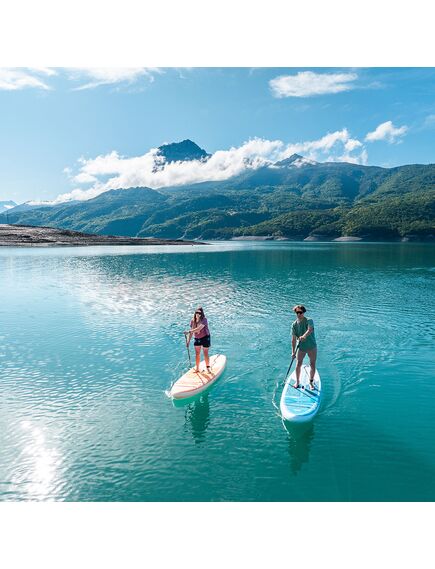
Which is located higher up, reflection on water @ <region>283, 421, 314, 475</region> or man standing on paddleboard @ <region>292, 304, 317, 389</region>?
man standing on paddleboard @ <region>292, 304, 317, 389</region>

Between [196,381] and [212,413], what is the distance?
96.1 inches

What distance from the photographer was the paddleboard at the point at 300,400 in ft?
51.2

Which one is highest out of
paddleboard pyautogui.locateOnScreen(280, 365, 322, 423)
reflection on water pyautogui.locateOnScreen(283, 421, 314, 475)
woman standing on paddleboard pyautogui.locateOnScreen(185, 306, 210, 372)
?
woman standing on paddleboard pyautogui.locateOnScreen(185, 306, 210, 372)

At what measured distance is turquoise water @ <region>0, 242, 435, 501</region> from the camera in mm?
12188

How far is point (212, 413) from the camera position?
662 inches

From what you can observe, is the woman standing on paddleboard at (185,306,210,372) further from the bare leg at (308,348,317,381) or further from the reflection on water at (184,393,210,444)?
the bare leg at (308,348,317,381)

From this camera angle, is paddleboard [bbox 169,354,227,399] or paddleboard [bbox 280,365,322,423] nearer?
paddleboard [bbox 280,365,322,423]

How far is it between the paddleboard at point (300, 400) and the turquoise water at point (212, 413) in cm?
54

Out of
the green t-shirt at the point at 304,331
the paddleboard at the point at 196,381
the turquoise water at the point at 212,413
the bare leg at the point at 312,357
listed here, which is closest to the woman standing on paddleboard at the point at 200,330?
the paddleboard at the point at 196,381

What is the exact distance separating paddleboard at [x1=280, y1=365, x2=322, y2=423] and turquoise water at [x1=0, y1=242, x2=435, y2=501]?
0.54 metres

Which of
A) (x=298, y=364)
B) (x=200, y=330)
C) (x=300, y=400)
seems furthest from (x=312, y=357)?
(x=200, y=330)

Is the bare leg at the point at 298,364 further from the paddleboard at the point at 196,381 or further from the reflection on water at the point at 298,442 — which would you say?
the paddleboard at the point at 196,381

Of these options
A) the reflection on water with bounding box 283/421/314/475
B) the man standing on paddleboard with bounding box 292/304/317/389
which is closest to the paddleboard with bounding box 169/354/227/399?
the reflection on water with bounding box 283/421/314/475

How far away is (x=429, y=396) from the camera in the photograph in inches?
732
